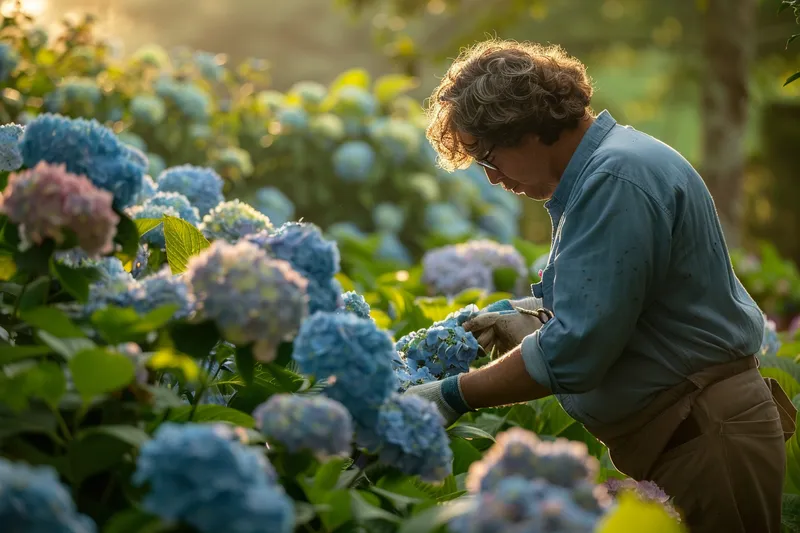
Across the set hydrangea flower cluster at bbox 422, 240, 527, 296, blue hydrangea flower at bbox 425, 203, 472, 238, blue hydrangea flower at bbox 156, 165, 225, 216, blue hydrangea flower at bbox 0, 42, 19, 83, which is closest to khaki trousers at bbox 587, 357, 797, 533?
blue hydrangea flower at bbox 156, 165, 225, 216

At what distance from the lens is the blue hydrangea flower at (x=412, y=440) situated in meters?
1.78

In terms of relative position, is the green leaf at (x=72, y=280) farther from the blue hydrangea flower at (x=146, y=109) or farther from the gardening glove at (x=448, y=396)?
the blue hydrangea flower at (x=146, y=109)

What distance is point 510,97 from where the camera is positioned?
2.37 meters

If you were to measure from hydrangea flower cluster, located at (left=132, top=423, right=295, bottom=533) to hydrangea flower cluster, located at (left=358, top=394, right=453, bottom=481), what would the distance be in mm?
501

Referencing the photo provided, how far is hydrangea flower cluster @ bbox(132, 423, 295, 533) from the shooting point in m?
1.26

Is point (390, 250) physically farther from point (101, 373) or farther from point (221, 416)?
point (101, 373)

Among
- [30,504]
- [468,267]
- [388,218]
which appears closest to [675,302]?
[30,504]

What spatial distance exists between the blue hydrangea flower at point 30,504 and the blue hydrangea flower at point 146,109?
447 centimetres

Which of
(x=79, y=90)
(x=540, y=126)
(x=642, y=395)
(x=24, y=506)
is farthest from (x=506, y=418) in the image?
(x=79, y=90)

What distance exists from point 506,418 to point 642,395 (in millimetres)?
876

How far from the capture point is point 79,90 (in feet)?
16.2

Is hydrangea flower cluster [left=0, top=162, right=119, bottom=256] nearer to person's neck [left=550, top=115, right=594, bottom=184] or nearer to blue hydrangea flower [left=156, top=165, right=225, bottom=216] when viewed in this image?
person's neck [left=550, top=115, right=594, bottom=184]

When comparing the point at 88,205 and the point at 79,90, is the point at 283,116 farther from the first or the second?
the point at 88,205

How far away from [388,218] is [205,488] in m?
5.27
